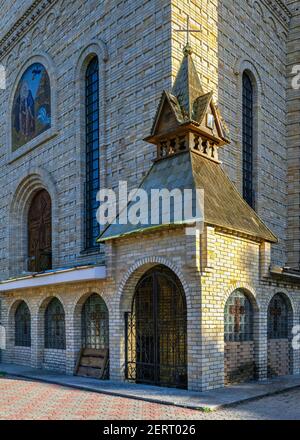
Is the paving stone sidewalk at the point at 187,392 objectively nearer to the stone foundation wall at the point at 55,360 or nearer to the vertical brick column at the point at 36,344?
the stone foundation wall at the point at 55,360

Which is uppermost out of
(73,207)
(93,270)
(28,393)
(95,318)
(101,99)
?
(101,99)

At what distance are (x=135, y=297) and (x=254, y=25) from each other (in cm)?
1162

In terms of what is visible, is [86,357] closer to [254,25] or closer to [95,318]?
[95,318]

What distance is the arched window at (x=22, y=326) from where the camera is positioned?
55.5ft

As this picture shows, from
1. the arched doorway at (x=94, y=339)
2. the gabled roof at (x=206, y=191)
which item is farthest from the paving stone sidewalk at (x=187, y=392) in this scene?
the gabled roof at (x=206, y=191)

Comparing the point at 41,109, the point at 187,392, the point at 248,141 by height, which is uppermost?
the point at 41,109

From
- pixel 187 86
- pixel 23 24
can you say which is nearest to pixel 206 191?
pixel 187 86

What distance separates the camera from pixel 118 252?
476 inches

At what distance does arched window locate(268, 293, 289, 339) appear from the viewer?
13.0 meters

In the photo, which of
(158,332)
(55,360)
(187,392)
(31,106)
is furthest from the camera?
(31,106)

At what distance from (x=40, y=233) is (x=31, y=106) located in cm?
520

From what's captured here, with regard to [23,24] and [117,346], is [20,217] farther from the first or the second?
[117,346]

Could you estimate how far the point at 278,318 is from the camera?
43.7ft

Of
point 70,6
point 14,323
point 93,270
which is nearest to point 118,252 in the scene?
point 93,270
